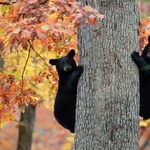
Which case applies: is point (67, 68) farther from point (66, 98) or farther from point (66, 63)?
point (66, 98)

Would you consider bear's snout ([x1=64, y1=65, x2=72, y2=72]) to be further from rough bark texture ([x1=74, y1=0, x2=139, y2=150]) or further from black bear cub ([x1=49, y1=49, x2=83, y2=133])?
rough bark texture ([x1=74, y1=0, x2=139, y2=150])

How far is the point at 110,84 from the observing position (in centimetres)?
310

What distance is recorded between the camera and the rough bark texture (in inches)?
120

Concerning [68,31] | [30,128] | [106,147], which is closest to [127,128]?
[106,147]

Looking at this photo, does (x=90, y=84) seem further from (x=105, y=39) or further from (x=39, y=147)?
(x=39, y=147)

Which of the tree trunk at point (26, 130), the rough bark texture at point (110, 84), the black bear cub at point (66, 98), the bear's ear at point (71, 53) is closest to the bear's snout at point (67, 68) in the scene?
the black bear cub at point (66, 98)

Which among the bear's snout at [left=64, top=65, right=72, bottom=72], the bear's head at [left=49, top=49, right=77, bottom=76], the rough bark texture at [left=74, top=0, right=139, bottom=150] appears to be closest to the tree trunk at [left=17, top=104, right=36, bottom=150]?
the bear's head at [left=49, top=49, right=77, bottom=76]

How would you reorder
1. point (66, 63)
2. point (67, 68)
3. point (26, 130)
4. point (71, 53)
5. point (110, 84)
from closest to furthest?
point (110, 84), point (67, 68), point (66, 63), point (71, 53), point (26, 130)

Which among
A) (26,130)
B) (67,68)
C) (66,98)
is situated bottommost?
(26,130)

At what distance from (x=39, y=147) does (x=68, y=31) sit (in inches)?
636

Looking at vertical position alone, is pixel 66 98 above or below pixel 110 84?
below

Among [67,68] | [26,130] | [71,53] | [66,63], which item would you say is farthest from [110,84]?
[26,130]

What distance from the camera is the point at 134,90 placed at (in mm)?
3186

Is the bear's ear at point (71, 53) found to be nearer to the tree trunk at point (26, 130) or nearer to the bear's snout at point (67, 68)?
the bear's snout at point (67, 68)
